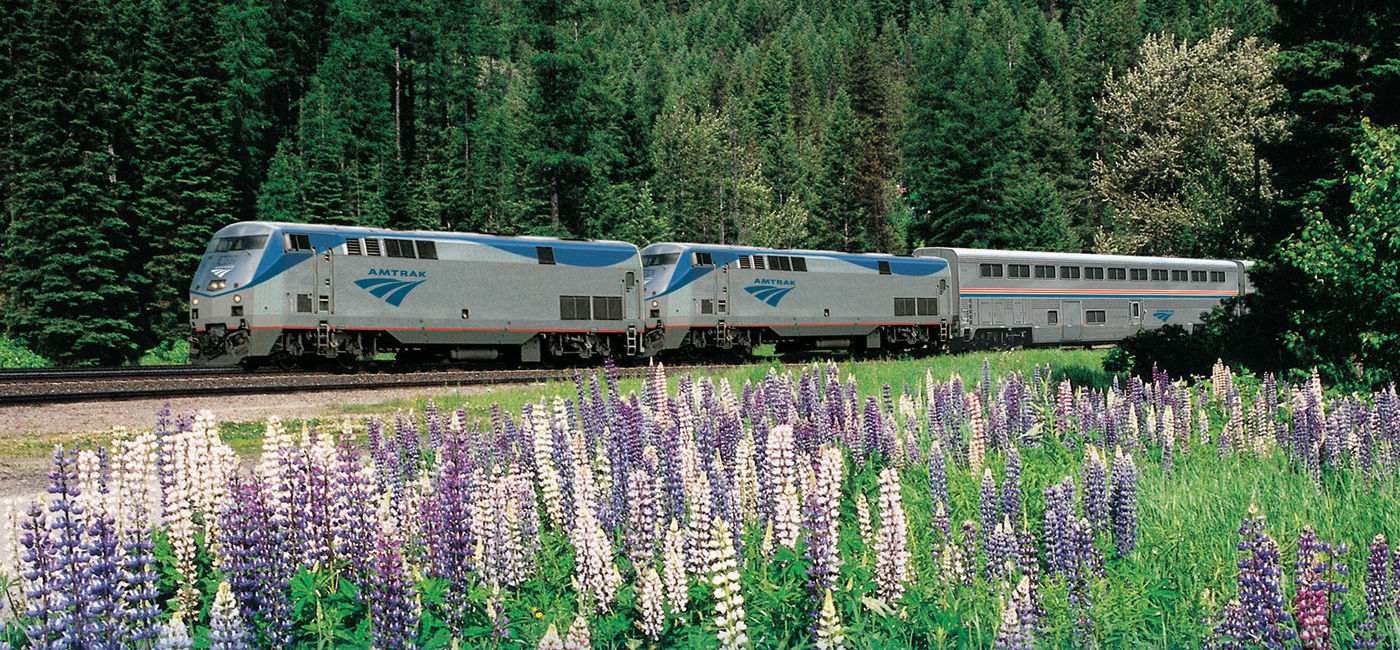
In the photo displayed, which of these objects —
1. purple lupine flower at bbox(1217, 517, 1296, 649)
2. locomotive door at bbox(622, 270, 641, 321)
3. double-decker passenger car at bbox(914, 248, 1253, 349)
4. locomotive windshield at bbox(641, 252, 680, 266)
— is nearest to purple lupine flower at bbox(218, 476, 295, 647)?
purple lupine flower at bbox(1217, 517, 1296, 649)

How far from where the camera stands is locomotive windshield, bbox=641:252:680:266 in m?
32.7

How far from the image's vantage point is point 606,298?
31.6 meters

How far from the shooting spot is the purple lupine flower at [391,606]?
4.46 metres

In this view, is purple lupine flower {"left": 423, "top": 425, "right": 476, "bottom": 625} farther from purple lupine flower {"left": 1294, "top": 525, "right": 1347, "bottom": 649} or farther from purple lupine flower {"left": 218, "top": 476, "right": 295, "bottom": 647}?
purple lupine flower {"left": 1294, "top": 525, "right": 1347, "bottom": 649}

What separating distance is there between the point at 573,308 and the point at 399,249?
17.6 ft

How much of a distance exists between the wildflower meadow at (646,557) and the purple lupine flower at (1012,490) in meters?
0.02

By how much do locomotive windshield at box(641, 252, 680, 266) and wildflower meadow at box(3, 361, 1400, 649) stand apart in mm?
24755

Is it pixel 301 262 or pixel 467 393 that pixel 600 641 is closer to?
pixel 467 393

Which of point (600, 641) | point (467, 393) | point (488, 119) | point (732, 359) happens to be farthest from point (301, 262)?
point (488, 119)

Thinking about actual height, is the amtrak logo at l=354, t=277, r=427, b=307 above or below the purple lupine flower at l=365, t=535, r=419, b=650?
above

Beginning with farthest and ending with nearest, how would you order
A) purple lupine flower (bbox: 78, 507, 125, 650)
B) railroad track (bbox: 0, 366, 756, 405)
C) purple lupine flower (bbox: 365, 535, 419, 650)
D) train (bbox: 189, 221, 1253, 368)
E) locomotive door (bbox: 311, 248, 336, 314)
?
1. locomotive door (bbox: 311, 248, 336, 314)
2. train (bbox: 189, 221, 1253, 368)
3. railroad track (bbox: 0, 366, 756, 405)
4. purple lupine flower (bbox: 365, 535, 419, 650)
5. purple lupine flower (bbox: 78, 507, 125, 650)

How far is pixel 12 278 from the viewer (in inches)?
1666

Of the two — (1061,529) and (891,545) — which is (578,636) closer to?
(891,545)

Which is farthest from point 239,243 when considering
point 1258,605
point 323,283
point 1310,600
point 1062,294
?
point 1062,294
